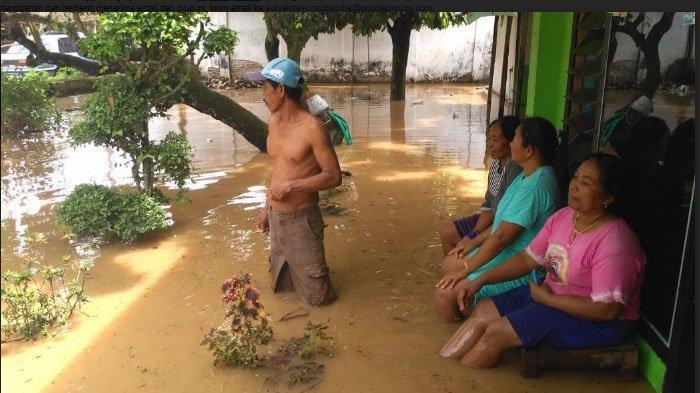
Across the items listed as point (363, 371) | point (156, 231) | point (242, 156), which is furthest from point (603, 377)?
point (242, 156)

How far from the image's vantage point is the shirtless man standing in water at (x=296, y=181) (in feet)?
12.8

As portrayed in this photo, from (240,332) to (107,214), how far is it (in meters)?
2.48

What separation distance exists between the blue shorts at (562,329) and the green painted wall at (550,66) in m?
3.23

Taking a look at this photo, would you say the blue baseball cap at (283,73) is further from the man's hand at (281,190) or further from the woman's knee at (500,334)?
the woman's knee at (500,334)

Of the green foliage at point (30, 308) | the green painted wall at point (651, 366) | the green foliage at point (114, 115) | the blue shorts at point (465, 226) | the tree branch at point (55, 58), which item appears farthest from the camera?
the tree branch at point (55, 58)

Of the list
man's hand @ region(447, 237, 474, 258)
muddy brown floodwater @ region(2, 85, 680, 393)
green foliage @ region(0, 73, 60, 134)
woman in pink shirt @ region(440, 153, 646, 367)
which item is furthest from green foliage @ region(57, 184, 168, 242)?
woman in pink shirt @ region(440, 153, 646, 367)

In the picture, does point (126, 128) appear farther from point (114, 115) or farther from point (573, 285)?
point (573, 285)

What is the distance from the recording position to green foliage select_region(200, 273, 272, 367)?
344 centimetres

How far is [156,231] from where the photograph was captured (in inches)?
230

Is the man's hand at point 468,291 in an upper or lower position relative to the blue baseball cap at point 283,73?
lower

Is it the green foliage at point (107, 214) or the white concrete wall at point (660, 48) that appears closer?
the white concrete wall at point (660, 48)

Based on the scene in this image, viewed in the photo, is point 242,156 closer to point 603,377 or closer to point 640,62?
point 640,62

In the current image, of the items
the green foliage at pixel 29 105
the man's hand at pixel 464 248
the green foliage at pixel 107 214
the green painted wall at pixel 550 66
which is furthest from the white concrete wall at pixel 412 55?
the man's hand at pixel 464 248

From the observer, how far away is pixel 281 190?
3.90m
